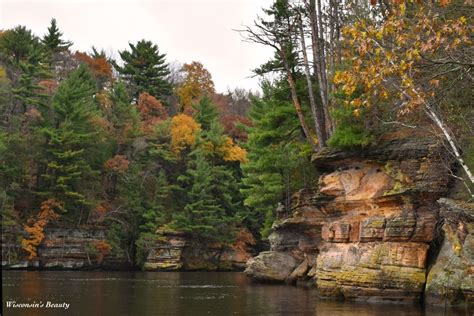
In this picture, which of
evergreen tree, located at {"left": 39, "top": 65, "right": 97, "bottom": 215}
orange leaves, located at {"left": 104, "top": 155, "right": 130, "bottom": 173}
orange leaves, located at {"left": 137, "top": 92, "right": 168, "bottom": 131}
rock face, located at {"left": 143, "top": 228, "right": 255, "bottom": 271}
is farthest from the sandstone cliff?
orange leaves, located at {"left": 137, "top": 92, "right": 168, "bottom": 131}

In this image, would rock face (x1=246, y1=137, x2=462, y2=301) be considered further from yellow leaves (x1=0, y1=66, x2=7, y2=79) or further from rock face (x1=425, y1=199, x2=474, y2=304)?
yellow leaves (x1=0, y1=66, x2=7, y2=79)

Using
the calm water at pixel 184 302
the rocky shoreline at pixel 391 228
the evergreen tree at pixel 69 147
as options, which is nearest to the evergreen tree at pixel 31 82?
the evergreen tree at pixel 69 147

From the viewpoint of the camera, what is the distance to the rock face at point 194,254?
4341 cm

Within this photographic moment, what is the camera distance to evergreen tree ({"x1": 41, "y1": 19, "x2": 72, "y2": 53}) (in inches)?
2215

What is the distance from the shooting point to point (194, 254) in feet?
149

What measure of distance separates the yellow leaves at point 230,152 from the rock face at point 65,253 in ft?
39.8

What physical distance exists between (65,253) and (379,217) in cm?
2774

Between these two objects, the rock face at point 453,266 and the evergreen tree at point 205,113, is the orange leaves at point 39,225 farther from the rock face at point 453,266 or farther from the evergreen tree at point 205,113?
the rock face at point 453,266

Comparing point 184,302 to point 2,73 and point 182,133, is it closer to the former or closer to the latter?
point 182,133

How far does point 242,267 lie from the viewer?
47.1 metres

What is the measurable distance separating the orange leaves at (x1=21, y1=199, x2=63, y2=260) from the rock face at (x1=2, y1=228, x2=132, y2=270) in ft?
2.05

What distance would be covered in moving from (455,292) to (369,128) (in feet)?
22.7

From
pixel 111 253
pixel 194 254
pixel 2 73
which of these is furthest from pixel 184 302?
pixel 2 73

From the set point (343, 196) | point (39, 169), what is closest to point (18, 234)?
point (39, 169)
